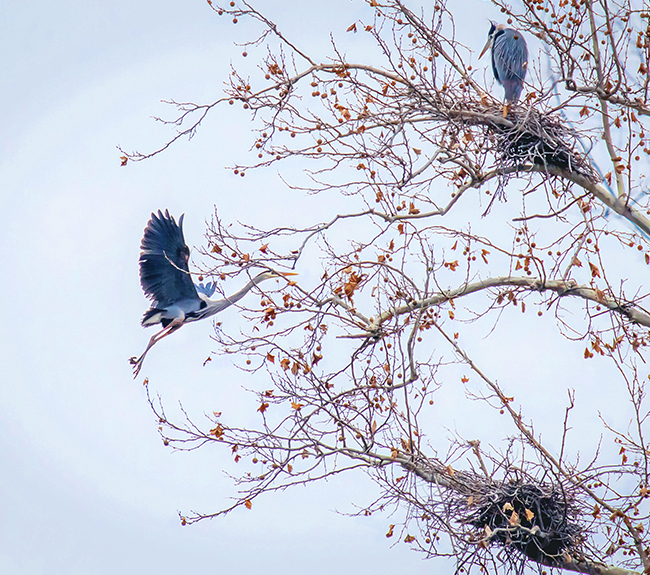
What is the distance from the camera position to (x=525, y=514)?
5578mm

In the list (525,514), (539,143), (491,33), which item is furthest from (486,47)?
(525,514)

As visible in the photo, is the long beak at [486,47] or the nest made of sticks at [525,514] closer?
the nest made of sticks at [525,514]

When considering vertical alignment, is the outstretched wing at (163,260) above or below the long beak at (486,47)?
below

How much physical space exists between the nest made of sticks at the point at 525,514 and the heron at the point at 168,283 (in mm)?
2529

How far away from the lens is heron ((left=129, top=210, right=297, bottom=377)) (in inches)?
243

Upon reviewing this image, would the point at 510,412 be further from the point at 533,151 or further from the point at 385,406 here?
the point at 533,151

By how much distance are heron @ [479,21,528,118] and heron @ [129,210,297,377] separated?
279 cm

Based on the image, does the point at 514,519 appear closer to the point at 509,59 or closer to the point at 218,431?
Answer: the point at 218,431

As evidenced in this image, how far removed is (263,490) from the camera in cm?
534

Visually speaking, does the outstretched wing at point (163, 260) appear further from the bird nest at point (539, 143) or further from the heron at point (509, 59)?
the heron at point (509, 59)

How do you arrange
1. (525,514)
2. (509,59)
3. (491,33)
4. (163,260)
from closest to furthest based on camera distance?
(525,514)
(163,260)
(509,59)
(491,33)

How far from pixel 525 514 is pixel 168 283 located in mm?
3606

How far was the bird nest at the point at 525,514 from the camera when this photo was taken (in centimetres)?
555

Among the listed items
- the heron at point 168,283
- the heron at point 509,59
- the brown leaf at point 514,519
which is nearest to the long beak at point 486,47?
the heron at point 509,59
